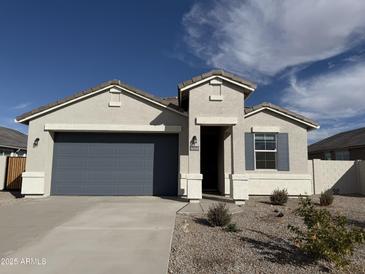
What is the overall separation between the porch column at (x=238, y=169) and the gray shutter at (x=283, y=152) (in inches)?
129

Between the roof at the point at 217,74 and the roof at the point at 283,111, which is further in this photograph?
the roof at the point at 283,111

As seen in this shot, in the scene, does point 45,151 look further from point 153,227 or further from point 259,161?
point 259,161

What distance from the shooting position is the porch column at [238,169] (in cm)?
1025

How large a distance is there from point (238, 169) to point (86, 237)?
6396 mm

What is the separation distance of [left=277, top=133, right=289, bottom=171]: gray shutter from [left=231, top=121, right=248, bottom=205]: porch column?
328cm

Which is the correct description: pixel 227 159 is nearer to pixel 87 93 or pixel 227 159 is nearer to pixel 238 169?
pixel 238 169

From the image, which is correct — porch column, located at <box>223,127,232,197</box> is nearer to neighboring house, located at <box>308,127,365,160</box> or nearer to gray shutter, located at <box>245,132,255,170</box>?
gray shutter, located at <box>245,132,255,170</box>

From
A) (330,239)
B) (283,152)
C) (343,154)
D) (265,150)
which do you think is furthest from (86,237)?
(343,154)

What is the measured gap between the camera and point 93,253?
4902 millimetres

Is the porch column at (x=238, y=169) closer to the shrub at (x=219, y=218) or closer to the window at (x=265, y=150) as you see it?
the window at (x=265, y=150)

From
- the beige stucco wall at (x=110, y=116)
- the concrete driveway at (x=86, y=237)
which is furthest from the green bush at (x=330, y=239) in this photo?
the beige stucco wall at (x=110, y=116)

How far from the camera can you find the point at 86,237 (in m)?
5.85

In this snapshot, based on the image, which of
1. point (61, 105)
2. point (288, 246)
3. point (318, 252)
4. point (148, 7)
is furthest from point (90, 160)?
point (318, 252)

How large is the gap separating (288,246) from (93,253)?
3775mm
